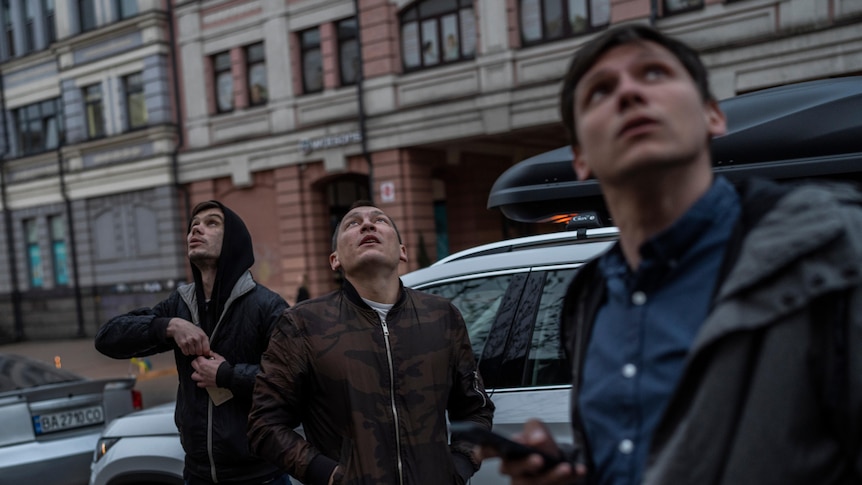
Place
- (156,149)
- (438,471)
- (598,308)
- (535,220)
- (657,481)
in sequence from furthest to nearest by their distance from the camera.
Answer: (156,149) → (535,220) → (438,471) → (598,308) → (657,481)

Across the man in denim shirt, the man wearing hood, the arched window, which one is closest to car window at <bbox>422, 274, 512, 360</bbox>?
the man wearing hood

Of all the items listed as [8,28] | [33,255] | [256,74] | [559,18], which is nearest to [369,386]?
[559,18]

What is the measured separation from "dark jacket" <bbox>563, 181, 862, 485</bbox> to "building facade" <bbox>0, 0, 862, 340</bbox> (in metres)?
11.7

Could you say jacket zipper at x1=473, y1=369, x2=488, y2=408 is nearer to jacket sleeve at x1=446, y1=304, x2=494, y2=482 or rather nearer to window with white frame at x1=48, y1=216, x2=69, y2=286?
jacket sleeve at x1=446, y1=304, x2=494, y2=482

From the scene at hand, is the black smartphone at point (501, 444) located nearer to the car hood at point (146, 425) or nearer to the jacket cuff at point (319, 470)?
the jacket cuff at point (319, 470)

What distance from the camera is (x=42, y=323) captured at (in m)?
22.4

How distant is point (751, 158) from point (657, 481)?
2.36 metres

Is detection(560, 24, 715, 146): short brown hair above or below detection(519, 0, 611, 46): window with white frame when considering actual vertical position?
below

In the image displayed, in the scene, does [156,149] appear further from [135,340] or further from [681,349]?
[681,349]

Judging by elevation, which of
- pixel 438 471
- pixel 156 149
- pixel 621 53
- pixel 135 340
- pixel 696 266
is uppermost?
pixel 156 149

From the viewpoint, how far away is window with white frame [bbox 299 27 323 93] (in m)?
17.0

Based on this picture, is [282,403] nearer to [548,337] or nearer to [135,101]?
[548,337]

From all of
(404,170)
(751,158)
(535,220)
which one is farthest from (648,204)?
(404,170)

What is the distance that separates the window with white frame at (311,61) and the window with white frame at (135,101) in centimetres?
532
